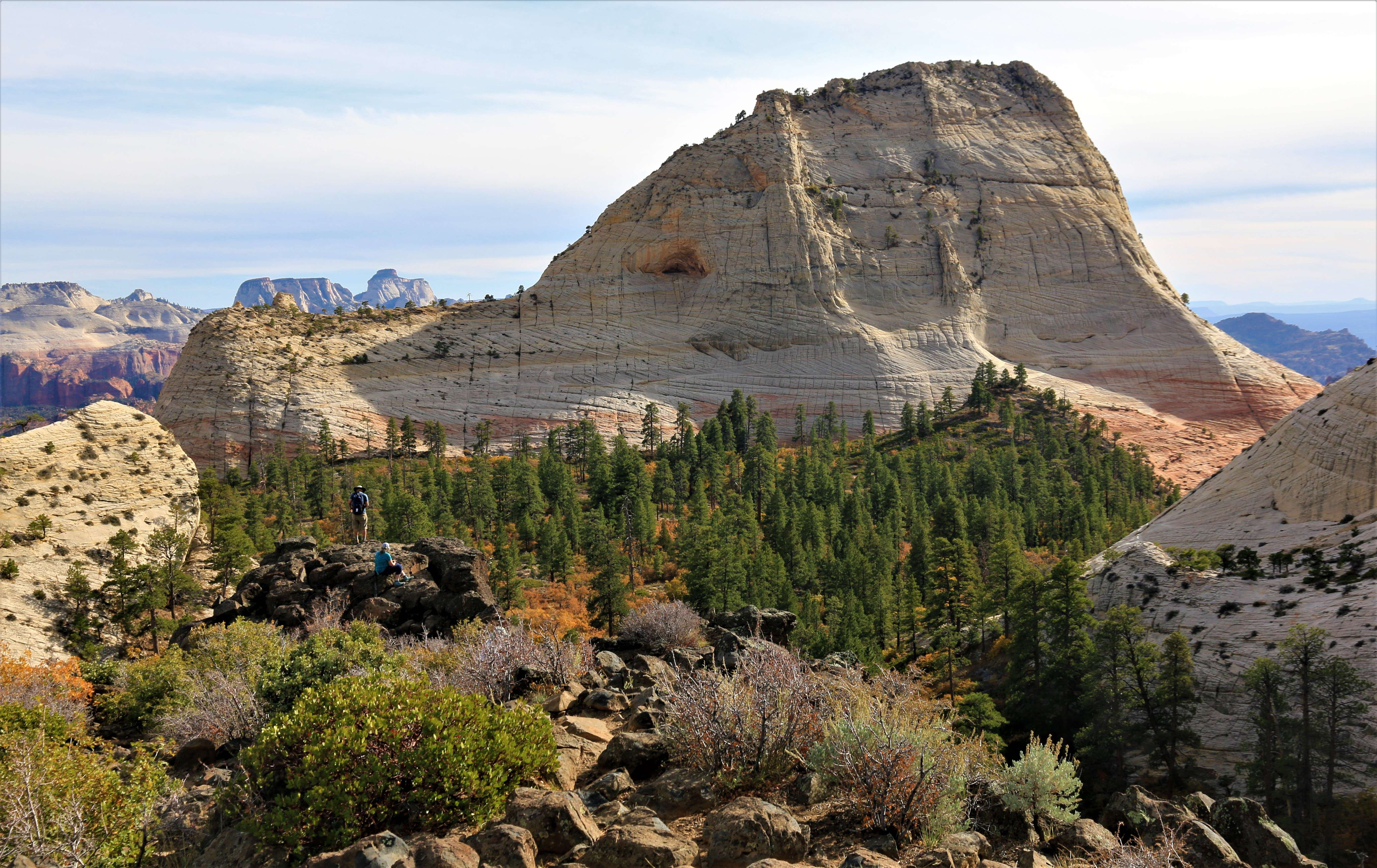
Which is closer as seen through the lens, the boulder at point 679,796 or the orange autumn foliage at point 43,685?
the boulder at point 679,796

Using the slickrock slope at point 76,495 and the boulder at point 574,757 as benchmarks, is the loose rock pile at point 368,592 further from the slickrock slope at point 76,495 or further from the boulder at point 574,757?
the boulder at point 574,757

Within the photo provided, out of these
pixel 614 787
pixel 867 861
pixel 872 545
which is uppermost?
pixel 867 861

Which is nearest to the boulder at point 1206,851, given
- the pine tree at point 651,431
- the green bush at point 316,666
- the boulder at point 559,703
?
the boulder at point 559,703

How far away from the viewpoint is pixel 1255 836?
12.3m

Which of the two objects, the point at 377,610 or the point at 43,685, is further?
the point at 377,610

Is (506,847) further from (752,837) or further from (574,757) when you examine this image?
(574,757)

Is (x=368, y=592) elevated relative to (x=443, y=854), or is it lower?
lower

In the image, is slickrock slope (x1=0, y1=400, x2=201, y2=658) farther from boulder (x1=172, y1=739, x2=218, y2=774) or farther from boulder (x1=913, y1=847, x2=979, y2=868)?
→ boulder (x1=913, y1=847, x2=979, y2=868)

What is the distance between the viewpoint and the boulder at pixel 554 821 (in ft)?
33.4

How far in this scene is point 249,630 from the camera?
20.3 m

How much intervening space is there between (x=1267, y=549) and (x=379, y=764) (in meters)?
25.1

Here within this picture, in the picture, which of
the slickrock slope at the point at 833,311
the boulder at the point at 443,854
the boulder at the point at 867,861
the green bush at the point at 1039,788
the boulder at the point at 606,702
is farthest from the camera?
the slickrock slope at the point at 833,311

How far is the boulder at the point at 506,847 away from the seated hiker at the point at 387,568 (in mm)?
15259

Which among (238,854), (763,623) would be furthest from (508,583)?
(238,854)
